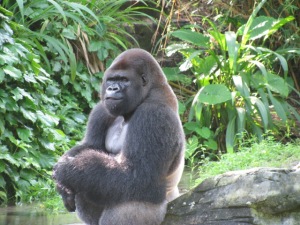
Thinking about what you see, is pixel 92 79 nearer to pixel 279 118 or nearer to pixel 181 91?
pixel 181 91

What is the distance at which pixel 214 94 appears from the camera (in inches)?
325

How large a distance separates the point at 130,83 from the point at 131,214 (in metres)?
0.79

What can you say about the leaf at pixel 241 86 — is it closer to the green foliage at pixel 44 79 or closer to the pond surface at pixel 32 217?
the green foliage at pixel 44 79

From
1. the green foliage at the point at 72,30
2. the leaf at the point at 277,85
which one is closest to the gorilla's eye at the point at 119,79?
the green foliage at the point at 72,30

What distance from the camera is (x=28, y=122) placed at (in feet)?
22.0

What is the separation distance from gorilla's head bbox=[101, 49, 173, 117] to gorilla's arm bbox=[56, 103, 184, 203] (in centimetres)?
14

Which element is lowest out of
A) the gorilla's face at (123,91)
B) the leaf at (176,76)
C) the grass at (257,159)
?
the grass at (257,159)

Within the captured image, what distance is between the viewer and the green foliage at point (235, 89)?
27.0ft

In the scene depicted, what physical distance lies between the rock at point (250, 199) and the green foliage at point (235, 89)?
12.8 feet

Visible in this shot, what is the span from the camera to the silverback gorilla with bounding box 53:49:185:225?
380cm

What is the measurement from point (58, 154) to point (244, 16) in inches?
172

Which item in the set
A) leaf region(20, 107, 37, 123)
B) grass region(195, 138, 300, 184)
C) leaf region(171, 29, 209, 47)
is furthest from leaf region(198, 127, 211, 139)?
leaf region(20, 107, 37, 123)

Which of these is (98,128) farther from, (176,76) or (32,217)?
(176,76)

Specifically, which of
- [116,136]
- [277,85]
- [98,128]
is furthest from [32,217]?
[277,85]
